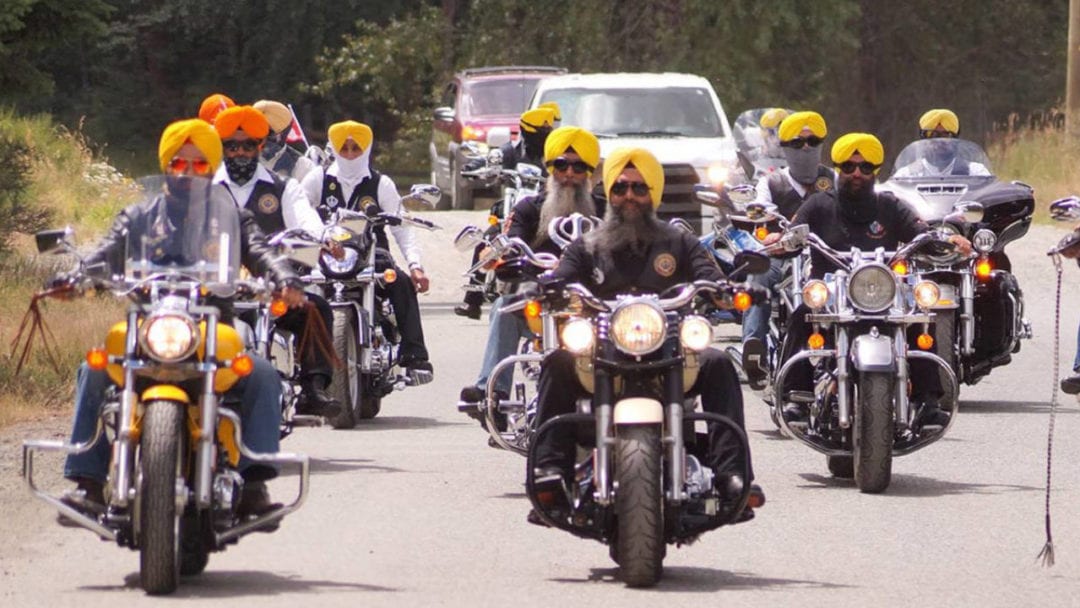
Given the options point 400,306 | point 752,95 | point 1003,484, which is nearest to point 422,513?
point 1003,484

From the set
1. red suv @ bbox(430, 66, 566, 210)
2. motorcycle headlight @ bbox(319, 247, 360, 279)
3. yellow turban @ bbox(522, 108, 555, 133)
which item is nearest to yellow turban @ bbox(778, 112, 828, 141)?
motorcycle headlight @ bbox(319, 247, 360, 279)

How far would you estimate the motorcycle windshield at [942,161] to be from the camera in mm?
16484

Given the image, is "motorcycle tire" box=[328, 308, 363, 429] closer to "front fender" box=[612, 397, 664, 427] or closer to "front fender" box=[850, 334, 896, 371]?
"front fender" box=[850, 334, 896, 371]

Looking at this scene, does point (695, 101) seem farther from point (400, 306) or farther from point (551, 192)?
point (551, 192)

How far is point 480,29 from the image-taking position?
4669 cm

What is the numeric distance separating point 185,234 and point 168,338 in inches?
25.6

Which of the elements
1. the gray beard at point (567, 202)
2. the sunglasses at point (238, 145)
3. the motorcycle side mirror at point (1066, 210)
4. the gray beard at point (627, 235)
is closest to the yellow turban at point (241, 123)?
the sunglasses at point (238, 145)

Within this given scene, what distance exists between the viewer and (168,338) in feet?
27.7

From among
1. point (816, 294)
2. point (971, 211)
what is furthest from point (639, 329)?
point (971, 211)

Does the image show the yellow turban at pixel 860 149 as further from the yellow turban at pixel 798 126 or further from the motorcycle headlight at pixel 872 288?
the yellow turban at pixel 798 126

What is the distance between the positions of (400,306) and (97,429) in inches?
251

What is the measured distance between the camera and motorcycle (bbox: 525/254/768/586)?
8766mm

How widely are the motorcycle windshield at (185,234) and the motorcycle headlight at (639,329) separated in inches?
52.4

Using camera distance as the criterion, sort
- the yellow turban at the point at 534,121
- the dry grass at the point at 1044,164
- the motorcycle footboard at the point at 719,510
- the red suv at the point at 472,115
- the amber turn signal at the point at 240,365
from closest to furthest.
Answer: the amber turn signal at the point at 240,365
the motorcycle footboard at the point at 719,510
the yellow turban at the point at 534,121
the dry grass at the point at 1044,164
the red suv at the point at 472,115
